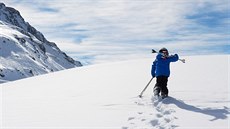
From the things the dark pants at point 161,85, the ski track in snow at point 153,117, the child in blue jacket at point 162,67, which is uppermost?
the child in blue jacket at point 162,67

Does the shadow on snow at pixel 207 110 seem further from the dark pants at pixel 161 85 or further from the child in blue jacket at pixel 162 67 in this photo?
the child in blue jacket at pixel 162 67

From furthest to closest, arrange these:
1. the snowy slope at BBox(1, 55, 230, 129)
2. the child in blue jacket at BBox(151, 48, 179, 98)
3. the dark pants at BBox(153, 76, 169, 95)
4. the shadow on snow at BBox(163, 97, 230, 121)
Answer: the child in blue jacket at BBox(151, 48, 179, 98) → the dark pants at BBox(153, 76, 169, 95) → the shadow on snow at BBox(163, 97, 230, 121) → the snowy slope at BBox(1, 55, 230, 129)

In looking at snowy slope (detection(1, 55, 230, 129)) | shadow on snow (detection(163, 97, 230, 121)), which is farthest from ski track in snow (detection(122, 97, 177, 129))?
shadow on snow (detection(163, 97, 230, 121))

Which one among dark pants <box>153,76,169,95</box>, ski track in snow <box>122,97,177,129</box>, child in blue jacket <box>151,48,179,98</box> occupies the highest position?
child in blue jacket <box>151,48,179,98</box>

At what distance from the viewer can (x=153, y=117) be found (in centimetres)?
989

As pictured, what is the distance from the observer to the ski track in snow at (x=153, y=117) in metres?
9.23

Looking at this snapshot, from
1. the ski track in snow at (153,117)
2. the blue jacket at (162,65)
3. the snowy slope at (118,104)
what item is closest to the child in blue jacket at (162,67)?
the blue jacket at (162,65)

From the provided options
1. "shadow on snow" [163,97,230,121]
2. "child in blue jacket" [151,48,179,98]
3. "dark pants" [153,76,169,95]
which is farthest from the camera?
"child in blue jacket" [151,48,179,98]

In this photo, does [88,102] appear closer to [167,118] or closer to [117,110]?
[117,110]

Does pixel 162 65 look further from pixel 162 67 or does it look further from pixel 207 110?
pixel 207 110

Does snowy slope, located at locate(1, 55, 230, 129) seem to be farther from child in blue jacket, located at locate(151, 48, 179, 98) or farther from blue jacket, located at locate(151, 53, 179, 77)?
blue jacket, located at locate(151, 53, 179, 77)

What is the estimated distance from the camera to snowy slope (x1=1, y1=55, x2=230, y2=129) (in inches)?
375

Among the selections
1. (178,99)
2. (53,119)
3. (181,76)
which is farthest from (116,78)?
(53,119)

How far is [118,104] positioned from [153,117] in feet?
6.40
